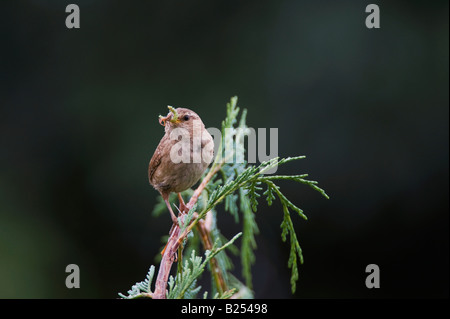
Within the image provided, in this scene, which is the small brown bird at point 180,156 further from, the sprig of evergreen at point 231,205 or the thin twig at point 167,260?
the thin twig at point 167,260

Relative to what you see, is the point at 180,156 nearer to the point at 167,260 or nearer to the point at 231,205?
the point at 231,205

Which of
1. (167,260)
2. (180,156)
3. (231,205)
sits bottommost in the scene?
(167,260)

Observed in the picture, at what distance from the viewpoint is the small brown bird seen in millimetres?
1718

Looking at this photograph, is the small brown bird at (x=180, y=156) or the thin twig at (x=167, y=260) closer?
the thin twig at (x=167, y=260)

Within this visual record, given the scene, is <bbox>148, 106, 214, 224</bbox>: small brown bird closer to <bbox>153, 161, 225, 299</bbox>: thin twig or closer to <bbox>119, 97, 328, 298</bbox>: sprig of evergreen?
<bbox>119, 97, 328, 298</bbox>: sprig of evergreen

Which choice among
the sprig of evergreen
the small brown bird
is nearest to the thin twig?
the sprig of evergreen

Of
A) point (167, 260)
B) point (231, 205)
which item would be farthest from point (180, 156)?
point (167, 260)

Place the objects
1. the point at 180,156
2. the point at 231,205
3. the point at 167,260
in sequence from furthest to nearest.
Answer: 1. the point at 180,156
2. the point at 231,205
3. the point at 167,260

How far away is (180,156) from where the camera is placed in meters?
1.78

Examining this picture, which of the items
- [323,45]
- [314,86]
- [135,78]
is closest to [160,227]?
[135,78]

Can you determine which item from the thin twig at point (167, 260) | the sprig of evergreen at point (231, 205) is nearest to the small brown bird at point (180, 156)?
the sprig of evergreen at point (231, 205)

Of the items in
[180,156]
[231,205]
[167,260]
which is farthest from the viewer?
[180,156]

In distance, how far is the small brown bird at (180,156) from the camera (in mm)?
1718
